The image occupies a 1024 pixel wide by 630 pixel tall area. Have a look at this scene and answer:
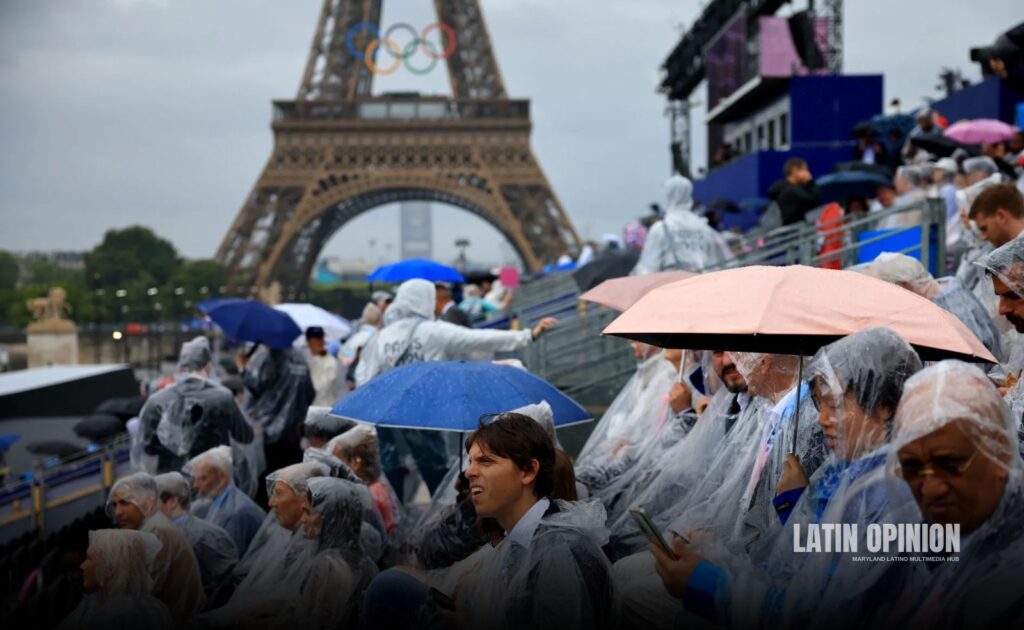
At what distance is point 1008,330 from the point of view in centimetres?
476

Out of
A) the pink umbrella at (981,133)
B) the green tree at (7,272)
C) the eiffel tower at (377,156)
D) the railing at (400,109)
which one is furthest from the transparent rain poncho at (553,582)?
the green tree at (7,272)

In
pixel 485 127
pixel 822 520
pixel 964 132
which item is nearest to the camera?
pixel 822 520

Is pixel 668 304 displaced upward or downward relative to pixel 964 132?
downward

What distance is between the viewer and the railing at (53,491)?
11.0 metres

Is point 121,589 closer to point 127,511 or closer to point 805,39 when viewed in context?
point 127,511

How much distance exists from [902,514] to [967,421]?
1.10 feet

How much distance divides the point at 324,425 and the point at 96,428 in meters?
13.1

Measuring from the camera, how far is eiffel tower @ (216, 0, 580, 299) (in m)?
46.1

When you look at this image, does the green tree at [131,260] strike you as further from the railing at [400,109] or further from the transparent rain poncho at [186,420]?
the transparent rain poncho at [186,420]

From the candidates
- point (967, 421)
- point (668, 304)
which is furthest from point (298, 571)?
point (967, 421)

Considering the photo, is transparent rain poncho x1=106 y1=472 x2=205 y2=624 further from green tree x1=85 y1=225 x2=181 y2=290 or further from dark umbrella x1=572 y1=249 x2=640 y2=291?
green tree x1=85 y1=225 x2=181 y2=290

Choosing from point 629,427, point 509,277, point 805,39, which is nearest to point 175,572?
point 629,427

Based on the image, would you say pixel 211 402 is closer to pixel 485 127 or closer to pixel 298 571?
pixel 298 571

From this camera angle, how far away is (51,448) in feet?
55.8
